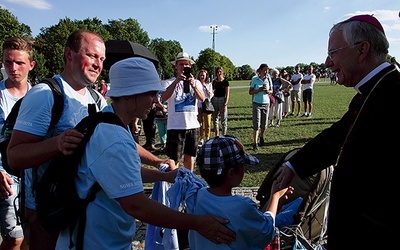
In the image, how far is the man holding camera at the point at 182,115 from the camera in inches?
217

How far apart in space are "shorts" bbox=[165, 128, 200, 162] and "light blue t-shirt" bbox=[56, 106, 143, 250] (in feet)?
12.4

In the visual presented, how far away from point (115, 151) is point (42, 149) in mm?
561

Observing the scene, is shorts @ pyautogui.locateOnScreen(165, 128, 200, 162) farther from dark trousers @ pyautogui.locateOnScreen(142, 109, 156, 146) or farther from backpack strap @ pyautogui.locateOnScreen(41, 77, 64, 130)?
dark trousers @ pyautogui.locateOnScreen(142, 109, 156, 146)

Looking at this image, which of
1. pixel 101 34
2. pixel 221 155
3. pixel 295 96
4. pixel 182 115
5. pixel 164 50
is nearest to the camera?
pixel 221 155

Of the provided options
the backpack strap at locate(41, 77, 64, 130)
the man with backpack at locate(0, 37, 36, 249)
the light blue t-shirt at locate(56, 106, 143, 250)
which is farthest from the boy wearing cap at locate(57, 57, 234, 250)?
the man with backpack at locate(0, 37, 36, 249)

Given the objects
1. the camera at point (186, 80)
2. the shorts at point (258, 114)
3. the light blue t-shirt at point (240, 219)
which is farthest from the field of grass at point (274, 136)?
the light blue t-shirt at point (240, 219)

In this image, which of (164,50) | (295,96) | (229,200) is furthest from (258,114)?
(164,50)

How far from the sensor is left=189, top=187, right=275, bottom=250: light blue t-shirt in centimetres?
182

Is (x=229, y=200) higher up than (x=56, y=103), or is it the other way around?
(x=56, y=103)

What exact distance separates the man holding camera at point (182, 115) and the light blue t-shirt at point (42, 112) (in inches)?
130

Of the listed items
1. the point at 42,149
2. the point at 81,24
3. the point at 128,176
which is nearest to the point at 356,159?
the point at 128,176

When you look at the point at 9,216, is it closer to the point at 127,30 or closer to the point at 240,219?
the point at 240,219

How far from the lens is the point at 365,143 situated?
1714 mm

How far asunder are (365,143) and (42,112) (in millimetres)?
1828
